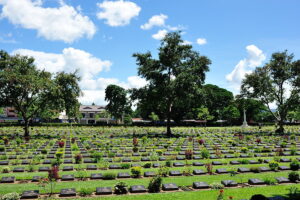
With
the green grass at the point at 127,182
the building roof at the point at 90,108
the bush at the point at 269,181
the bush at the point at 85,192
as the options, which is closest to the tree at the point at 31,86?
the green grass at the point at 127,182

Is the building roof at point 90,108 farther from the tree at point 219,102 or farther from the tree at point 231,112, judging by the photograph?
the tree at point 231,112

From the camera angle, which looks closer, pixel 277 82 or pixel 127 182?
pixel 127 182

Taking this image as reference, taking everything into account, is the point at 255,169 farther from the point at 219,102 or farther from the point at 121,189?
the point at 219,102

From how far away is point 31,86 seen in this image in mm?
30016

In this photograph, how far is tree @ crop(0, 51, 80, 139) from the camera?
30141mm

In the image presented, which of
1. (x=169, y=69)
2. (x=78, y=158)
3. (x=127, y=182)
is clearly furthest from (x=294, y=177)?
(x=169, y=69)

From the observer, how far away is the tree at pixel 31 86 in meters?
30.1

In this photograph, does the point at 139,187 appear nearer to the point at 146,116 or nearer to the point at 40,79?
the point at 40,79

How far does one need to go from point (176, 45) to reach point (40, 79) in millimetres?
17137

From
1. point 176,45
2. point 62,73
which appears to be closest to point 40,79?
point 62,73

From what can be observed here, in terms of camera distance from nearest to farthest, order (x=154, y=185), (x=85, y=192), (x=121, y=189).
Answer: (x=85, y=192) → (x=121, y=189) → (x=154, y=185)

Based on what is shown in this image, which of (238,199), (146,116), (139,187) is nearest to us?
(238,199)

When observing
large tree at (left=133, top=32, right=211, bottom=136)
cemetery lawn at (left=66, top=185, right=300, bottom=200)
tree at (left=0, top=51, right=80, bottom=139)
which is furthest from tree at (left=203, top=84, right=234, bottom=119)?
cemetery lawn at (left=66, top=185, right=300, bottom=200)

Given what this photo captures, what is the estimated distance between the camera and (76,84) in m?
33.3
